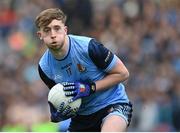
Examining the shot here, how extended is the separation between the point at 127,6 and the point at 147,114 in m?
3.31

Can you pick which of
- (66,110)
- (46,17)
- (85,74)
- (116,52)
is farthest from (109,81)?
(116,52)

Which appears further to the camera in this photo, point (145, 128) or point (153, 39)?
point (153, 39)

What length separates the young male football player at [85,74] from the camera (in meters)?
7.59

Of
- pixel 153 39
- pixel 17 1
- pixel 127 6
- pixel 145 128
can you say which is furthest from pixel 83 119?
pixel 17 1

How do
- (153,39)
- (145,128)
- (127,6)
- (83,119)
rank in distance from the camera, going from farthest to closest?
(127,6), (153,39), (145,128), (83,119)

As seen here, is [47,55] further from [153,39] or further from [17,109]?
[153,39]

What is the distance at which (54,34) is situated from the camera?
752cm

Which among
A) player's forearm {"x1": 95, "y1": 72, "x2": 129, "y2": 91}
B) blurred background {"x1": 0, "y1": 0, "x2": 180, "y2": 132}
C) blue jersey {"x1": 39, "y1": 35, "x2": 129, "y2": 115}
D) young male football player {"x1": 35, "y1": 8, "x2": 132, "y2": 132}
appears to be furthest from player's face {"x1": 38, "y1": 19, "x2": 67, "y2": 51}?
blurred background {"x1": 0, "y1": 0, "x2": 180, "y2": 132}

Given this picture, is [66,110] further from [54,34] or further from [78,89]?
[54,34]

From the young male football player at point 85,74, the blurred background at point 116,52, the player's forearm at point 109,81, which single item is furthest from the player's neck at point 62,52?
the blurred background at point 116,52

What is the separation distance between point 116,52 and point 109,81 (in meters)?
6.50

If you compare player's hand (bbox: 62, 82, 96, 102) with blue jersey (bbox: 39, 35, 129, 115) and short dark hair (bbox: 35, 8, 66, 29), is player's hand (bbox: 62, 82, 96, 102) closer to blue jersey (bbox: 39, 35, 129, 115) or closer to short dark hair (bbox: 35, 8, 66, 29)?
blue jersey (bbox: 39, 35, 129, 115)

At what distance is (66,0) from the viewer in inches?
634

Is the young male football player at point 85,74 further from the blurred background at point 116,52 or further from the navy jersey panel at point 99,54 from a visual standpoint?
the blurred background at point 116,52
